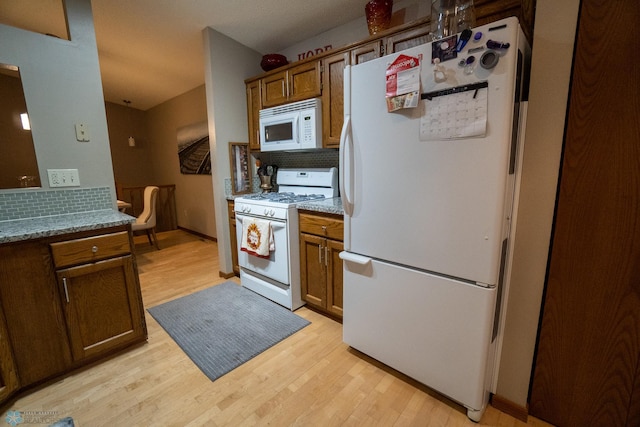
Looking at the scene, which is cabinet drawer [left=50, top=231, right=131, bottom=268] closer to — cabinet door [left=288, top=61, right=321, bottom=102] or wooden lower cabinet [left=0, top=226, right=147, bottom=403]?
wooden lower cabinet [left=0, top=226, right=147, bottom=403]

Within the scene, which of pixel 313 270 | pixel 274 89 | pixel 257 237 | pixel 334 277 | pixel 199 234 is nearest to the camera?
pixel 334 277

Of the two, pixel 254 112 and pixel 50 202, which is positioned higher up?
pixel 254 112

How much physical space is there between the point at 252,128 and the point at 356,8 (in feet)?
4.74

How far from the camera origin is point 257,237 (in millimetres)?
2303

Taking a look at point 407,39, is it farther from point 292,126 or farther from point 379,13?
point 292,126

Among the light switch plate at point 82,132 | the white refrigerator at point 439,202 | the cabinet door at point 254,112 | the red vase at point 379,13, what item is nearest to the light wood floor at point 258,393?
the white refrigerator at point 439,202

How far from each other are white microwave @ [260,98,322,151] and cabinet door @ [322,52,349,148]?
0.07 meters

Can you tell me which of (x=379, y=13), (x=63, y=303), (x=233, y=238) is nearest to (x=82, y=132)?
(x=63, y=303)

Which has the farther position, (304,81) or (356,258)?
(304,81)

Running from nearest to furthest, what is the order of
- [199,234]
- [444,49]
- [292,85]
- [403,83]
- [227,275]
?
[444,49] < [403,83] < [292,85] < [227,275] < [199,234]

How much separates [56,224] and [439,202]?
206 cm

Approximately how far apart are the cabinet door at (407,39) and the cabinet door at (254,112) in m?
1.41

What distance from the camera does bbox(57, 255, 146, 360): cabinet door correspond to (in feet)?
4.97

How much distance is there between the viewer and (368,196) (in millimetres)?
1425
